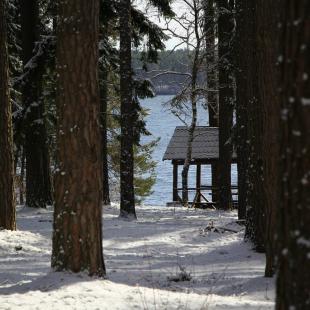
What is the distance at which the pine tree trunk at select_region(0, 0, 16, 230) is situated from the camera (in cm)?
1021

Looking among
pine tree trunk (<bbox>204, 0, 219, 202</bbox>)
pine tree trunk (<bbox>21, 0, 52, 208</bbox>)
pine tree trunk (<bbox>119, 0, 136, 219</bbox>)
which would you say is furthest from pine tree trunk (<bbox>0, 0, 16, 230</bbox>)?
pine tree trunk (<bbox>204, 0, 219, 202</bbox>)

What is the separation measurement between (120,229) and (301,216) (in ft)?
36.0

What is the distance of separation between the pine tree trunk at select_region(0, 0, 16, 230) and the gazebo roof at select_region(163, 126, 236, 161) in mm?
16545

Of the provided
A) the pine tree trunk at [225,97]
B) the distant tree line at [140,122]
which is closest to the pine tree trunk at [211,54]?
the distant tree line at [140,122]

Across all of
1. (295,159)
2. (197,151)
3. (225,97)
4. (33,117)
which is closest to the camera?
(295,159)

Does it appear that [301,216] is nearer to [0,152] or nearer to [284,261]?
[284,261]

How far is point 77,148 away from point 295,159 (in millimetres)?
4024

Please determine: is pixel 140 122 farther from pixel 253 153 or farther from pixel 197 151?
pixel 253 153

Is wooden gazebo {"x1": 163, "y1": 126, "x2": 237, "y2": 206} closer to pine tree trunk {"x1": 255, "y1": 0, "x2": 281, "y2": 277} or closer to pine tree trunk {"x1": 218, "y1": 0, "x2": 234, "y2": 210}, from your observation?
pine tree trunk {"x1": 218, "y1": 0, "x2": 234, "y2": 210}

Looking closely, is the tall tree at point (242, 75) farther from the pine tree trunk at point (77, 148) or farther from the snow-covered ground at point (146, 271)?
the pine tree trunk at point (77, 148)

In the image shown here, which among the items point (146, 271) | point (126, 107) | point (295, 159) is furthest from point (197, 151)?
point (295, 159)

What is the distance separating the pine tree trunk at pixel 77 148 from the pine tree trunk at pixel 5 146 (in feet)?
14.2

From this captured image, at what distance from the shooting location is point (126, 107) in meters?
14.8

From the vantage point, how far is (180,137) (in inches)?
1109
